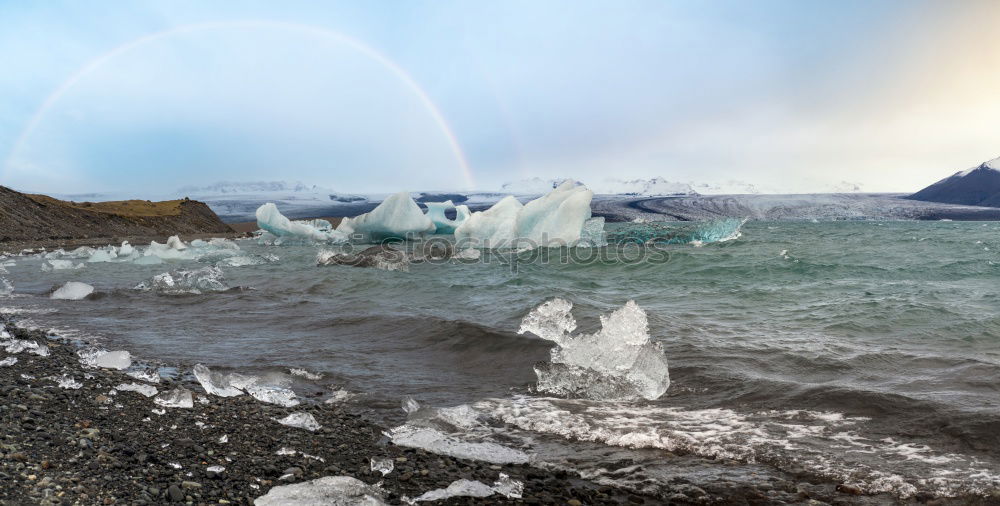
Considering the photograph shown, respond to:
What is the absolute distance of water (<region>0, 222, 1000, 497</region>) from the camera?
10.7 feet

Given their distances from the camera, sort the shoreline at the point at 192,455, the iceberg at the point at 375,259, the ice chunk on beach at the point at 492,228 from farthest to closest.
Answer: the ice chunk on beach at the point at 492,228
the iceberg at the point at 375,259
the shoreline at the point at 192,455

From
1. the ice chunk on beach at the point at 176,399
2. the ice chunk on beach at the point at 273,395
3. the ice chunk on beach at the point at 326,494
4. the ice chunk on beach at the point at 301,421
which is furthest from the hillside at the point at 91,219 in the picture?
the ice chunk on beach at the point at 326,494

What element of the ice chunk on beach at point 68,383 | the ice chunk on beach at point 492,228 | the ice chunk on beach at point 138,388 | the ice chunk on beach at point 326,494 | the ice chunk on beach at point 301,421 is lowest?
the ice chunk on beach at point 301,421

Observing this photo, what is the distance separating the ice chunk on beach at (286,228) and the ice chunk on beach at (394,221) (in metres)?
2.16

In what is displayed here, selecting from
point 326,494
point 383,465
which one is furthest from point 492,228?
point 326,494

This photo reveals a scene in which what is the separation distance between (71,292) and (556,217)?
13187 mm

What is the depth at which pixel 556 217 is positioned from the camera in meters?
19.5

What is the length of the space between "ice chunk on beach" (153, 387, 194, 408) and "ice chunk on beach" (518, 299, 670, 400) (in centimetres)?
231

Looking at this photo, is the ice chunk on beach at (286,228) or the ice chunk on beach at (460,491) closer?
the ice chunk on beach at (460,491)

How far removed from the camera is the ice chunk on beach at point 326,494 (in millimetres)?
2330

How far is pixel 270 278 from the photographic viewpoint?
41.6 feet

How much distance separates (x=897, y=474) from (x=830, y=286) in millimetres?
9094

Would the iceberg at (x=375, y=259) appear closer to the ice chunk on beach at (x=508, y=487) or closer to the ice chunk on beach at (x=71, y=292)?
the ice chunk on beach at (x=71, y=292)

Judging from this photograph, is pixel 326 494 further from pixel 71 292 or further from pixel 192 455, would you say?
pixel 71 292
